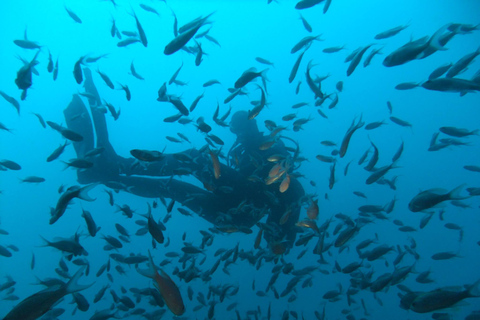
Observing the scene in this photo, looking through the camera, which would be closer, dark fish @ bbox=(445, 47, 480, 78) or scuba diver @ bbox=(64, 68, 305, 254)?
dark fish @ bbox=(445, 47, 480, 78)

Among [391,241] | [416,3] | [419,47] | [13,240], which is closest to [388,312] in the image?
[391,241]

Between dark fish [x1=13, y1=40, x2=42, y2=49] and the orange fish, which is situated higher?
dark fish [x1=13, y1=40, x2=42, y2=49]

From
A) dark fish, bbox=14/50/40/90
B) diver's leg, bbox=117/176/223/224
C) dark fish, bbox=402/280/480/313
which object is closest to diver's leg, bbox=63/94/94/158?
diver's leg, bbox=117/176/223/224

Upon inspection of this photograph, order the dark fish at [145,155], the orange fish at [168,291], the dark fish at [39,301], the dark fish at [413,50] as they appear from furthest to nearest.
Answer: the dark fish at [145,155] < the dark fish at [413,50] < the orange fish at [168,291] < the dark fish at [39,301]

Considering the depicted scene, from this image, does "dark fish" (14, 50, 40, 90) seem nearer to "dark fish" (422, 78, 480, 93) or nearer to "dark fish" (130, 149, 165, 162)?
"dark fish" (130, 149, 165, 162)

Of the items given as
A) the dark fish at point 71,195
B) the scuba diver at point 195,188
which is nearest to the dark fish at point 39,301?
the dark fish at point 71,195

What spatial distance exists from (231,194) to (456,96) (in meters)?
48.7

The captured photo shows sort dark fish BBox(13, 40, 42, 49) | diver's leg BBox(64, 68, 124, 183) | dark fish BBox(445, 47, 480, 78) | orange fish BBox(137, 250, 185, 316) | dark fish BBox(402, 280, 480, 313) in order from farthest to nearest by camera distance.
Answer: diver's leg BBox(64, 68, 124, 183), dark fish BBox(13, 40, 42, 49), dark fish BBox(445, 47, 480, 78), dark fish BBox(402, 280, 480, 313), orange fish BBox(137, 250, 185, 316)

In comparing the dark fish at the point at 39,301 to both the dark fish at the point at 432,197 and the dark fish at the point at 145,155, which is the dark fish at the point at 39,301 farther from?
the dark fish at the point at 432,197

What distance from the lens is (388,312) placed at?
3052 cm

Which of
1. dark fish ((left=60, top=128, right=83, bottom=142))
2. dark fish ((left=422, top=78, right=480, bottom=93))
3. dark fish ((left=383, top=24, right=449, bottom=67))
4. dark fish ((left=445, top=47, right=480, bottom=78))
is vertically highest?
dark fish ((left=445, top=47, right=480, bottom=78))

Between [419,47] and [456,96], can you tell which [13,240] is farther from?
[456,96]

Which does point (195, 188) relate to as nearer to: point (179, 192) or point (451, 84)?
point (179, 192)

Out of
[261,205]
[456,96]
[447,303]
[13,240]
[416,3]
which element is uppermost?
[456,96]
